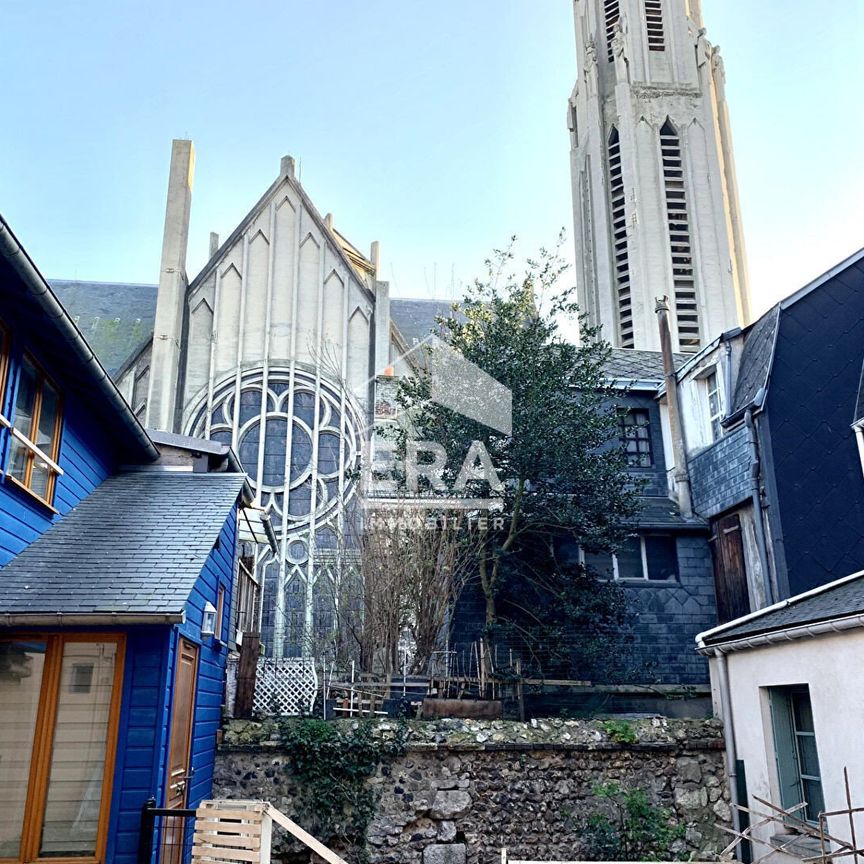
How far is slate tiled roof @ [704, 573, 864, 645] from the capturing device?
8.47m

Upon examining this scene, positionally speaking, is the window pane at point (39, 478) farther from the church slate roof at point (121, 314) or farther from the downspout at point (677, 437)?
the church slate roof at point (121, 314)

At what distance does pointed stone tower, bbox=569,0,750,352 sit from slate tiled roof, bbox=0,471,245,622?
69.1ft

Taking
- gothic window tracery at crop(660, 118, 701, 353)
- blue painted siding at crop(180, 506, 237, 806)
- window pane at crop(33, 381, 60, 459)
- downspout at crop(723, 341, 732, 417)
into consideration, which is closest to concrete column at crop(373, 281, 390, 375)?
downspout at crop(723, 341, 732, 417)

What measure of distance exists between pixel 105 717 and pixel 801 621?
6715mm

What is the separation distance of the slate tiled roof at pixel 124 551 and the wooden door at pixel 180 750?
2.97ft

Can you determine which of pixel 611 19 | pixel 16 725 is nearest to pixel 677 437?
pixel 16 725

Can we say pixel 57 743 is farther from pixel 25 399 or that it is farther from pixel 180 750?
pixel 25 399

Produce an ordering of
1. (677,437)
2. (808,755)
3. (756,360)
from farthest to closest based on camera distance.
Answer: (677,437) < (756,360) < (808,755)

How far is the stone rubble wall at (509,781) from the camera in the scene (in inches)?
402

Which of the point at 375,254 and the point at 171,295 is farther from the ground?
the point at 375,254

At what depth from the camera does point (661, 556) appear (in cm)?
1620

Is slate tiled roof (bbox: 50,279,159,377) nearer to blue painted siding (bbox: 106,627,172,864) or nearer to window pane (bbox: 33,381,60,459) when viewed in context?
window pane (bbox: 33,381,60,459)

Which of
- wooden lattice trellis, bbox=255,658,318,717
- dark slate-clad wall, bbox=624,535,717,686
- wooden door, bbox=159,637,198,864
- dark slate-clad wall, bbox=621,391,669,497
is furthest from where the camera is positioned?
dark slate-clad wall, bbox=621,391,669,497

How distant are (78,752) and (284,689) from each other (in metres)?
5.35
